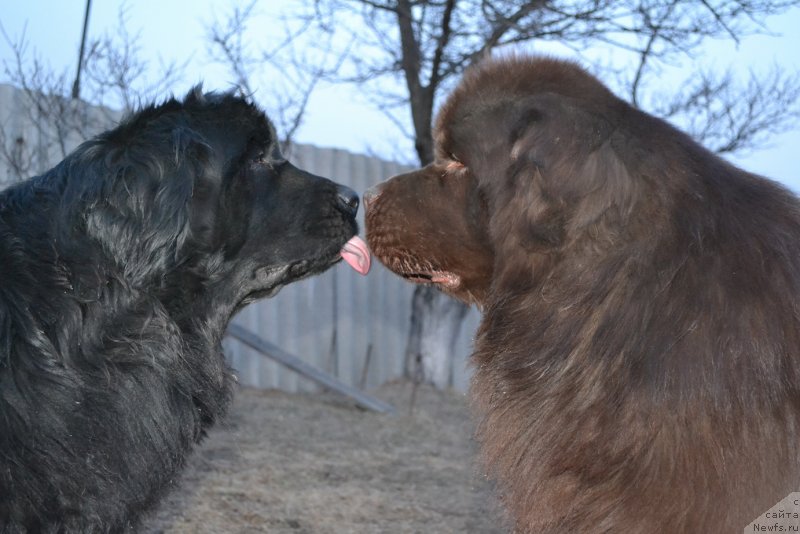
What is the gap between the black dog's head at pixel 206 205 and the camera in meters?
2.83

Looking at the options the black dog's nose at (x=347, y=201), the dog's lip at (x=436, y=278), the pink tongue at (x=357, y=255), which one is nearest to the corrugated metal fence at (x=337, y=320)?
the pink tongue at (x=357, y=255)

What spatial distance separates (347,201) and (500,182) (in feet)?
2.95

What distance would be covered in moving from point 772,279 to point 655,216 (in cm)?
36

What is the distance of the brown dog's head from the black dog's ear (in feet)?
2.39

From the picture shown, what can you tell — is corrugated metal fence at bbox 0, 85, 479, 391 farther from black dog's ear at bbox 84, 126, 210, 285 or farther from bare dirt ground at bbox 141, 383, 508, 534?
black dog's ear at bbox 84, 126, 210, 285

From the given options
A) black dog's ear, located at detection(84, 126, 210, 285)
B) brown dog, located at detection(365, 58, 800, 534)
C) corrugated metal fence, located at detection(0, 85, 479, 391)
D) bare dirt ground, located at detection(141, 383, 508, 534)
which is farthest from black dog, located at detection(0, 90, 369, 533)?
corrugated metal fence, located at detection(0, 85, 479, 391)

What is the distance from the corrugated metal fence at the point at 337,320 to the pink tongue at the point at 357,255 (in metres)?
5.63

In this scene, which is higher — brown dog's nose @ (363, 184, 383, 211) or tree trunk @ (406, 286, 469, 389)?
brown dog's nose @ (363, 184, 383, 211)

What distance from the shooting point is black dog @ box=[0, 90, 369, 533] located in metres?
2.63

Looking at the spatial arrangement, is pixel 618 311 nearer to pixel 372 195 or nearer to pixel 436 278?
pixel 436 278

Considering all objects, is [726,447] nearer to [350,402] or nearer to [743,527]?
[743,527]

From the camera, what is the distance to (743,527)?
2311mm

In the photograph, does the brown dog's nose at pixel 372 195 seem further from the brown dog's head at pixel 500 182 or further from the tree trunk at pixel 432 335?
the tree trunk at pixel 432 335

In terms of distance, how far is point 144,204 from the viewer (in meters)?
2.85
